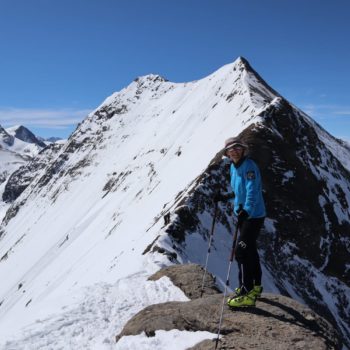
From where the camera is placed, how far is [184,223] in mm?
30797

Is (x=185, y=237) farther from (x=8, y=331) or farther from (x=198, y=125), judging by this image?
(x=198, y=125)

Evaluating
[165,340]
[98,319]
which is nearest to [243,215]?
[165,340]

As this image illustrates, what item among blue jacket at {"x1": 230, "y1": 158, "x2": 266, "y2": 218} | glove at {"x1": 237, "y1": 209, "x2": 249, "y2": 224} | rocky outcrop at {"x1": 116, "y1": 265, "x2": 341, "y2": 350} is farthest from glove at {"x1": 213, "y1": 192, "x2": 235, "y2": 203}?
rocky outcrop at {"x1": 116, "y1": 265, "x2": 341, "y2": 350}

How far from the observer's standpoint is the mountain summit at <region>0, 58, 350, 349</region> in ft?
50.6

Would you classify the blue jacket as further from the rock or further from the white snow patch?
the rock

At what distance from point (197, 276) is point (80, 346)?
5.23 metres

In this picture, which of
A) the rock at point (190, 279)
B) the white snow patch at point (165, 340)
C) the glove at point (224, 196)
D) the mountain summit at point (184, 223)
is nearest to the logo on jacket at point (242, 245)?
the glove at point (224, 196)

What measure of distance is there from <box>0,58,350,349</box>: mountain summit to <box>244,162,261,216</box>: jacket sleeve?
5435 mm

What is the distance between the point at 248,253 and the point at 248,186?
1757mm

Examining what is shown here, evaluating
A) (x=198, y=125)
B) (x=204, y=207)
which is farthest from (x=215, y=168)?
(x=198, y=125)

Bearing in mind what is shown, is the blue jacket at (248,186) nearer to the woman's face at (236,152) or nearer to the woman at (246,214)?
the woman at (246,214)

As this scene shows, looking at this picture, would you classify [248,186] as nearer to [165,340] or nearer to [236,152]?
[236,152]

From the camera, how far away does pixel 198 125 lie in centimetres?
8100

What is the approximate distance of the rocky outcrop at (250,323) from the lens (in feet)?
32.4
